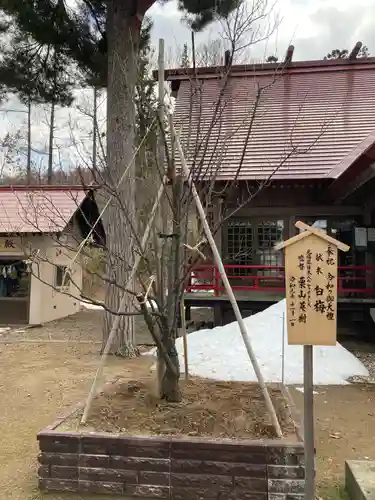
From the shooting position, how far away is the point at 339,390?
6.61 meters

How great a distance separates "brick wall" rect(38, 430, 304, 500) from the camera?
325 centimetres

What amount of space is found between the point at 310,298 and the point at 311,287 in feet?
0.24

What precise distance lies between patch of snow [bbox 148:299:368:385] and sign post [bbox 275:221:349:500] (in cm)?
407

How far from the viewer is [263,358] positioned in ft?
25.6

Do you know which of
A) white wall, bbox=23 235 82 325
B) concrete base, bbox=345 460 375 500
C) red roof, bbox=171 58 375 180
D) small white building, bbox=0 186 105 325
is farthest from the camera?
white wall, bbox=23 235 82 325

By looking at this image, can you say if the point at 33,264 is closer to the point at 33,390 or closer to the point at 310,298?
the point at 33,390

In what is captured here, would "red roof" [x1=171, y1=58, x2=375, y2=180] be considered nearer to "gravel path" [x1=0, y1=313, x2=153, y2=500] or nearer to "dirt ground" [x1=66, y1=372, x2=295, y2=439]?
"gravel path" [x1=0, y1=313, x2=153, y2=500]

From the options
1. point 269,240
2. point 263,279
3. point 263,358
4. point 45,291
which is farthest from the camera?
point 45,291

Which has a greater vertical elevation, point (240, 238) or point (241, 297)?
point (240, 238)

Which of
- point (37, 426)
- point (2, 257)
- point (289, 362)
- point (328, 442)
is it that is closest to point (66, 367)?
point (37, 426)

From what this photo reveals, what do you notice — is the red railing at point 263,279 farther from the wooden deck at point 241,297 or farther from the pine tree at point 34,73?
the pine tree at point 34,73

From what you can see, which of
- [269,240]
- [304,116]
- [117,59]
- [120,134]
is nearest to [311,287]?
[120,134]

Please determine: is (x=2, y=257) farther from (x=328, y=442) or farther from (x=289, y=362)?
(x=328, y=442)

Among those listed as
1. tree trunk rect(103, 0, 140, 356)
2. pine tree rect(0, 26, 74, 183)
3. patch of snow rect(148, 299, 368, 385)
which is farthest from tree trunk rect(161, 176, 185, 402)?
pine tree rect(0, 26, 74, 183)
